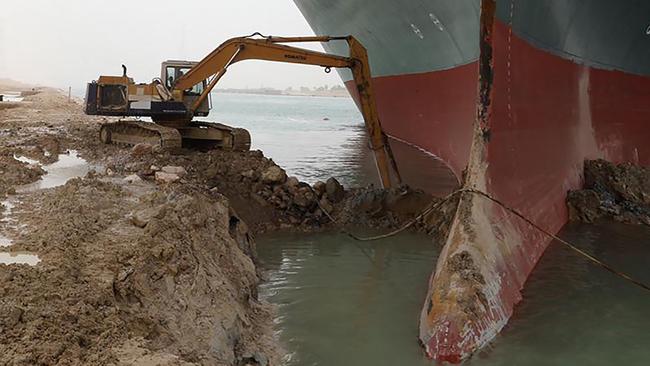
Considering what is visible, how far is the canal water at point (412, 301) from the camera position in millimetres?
4117

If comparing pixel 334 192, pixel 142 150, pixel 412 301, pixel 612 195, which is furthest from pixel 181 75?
pixel 612 195

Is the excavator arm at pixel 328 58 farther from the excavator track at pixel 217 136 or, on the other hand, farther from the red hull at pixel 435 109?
the red hull at pixel 435 109

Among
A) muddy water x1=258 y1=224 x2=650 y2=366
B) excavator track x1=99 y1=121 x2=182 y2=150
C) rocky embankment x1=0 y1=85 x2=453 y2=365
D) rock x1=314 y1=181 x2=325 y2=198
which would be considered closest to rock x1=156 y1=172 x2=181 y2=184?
rocky embankment x1=0 y1=85 x2=453 y2=365

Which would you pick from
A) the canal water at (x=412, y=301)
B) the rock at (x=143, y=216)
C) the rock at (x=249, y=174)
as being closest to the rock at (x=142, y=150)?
the rock at (x=249, y=174)

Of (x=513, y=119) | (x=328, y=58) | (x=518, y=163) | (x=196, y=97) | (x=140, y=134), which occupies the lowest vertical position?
(x=140, y=134)

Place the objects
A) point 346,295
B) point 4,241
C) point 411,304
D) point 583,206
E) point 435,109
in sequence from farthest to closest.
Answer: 1. point 435,109
2. point 583,206
3. point 346,295
4. point 411,304
5. point 4,241

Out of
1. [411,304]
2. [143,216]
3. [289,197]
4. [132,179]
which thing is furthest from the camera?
[289,197]

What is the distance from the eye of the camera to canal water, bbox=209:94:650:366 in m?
4.12

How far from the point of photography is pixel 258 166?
327 inches

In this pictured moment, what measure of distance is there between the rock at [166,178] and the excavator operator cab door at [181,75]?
146 inches

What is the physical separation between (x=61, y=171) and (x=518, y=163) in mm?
5813

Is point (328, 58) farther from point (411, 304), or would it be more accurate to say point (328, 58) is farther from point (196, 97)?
point (411, 304)

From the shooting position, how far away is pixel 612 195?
27.4 ft

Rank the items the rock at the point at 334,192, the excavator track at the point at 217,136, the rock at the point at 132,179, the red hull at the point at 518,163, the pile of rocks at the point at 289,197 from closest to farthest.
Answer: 1. the red hull at the point at 518,163
2. the rock at the point at 132,179
3. the pile of rocks at the point at 289,197
4. the rock at the point at 334,192
5. the excavator track at the point at 217,136
